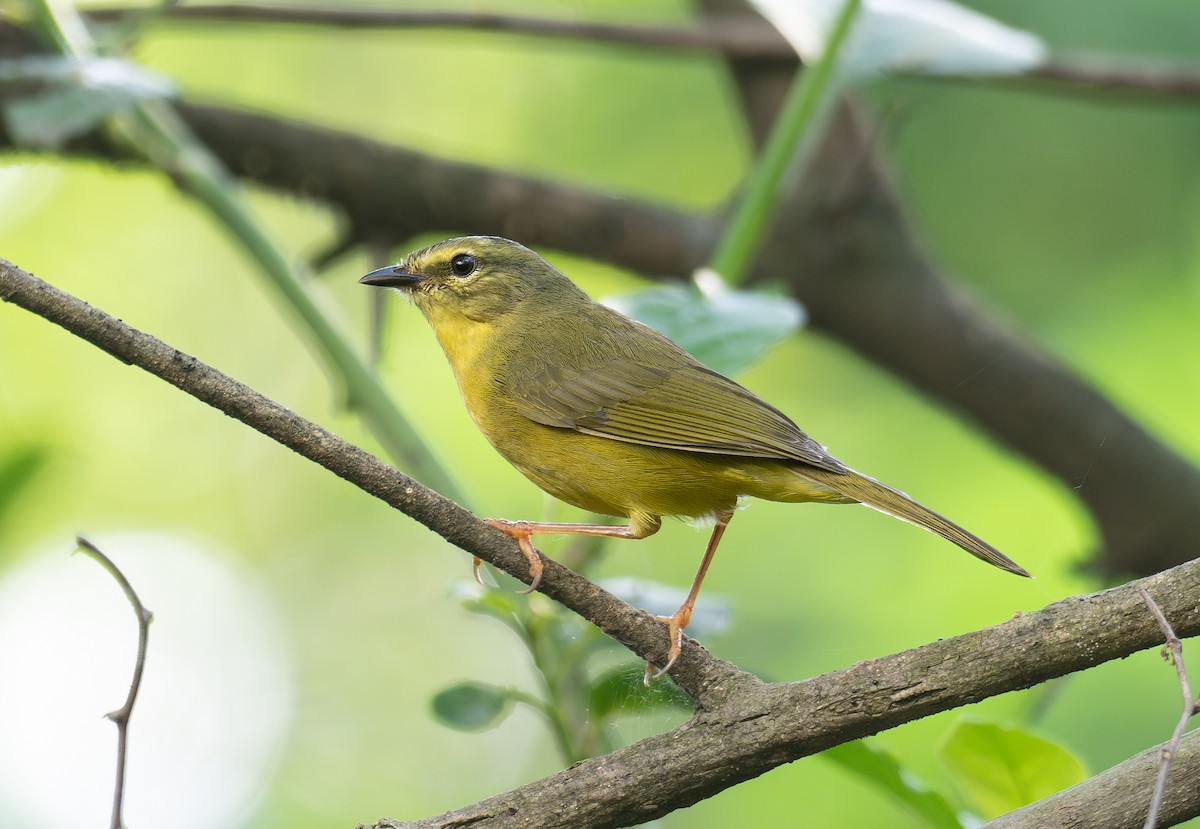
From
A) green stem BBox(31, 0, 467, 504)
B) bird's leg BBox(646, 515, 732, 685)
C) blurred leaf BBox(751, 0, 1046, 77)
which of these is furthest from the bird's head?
blurred leaf BBox(751, 0, 1046, 77)

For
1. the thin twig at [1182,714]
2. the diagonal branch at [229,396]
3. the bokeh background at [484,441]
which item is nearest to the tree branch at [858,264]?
the bokeh background at [484,441]

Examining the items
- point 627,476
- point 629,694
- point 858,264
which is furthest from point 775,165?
point 858,264

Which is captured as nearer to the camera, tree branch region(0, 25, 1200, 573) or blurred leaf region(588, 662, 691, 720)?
blurred leaf region(588, 662, 691, 720)

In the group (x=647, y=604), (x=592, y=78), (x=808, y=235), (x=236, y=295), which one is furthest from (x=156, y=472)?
(x=647, y=604)

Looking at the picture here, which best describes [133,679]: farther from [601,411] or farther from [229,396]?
[601,411]

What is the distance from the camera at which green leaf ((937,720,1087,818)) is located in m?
2.35

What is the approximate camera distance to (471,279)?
149 inches

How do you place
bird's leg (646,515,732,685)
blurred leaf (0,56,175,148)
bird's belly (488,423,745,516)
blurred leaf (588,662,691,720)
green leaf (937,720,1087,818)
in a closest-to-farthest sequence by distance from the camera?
1. bird's leg (646,515,732,685)
2. green leaf (937,720,1087,818)
3. blurred leaf (588,662,691,720)
4. bird's belly (488,423,745,516)
5. blurred leaf (0,56,175,148)

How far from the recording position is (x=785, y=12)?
4.13 meters

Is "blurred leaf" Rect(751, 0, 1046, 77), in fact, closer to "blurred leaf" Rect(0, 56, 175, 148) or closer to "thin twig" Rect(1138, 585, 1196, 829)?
"blurred leaf" Rect(0, 56, 175, 148)

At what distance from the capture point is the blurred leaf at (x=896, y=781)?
7.95ft

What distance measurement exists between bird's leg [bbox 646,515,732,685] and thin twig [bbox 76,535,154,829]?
2.83 feet

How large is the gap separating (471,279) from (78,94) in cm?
121

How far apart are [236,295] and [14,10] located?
508 centimetres
